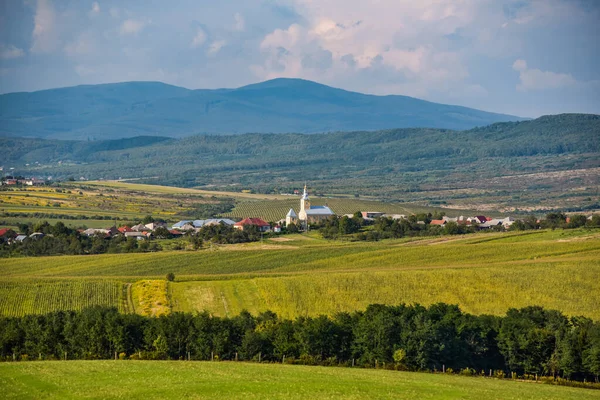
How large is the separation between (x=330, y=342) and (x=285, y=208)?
98.3 metres

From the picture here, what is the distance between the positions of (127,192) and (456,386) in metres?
151

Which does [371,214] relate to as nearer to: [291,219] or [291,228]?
[291,219]

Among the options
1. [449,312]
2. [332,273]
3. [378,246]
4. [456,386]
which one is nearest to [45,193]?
[378,246]

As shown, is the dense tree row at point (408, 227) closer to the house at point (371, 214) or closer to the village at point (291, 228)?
the village at point (291, 228)

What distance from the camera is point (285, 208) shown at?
458 feet

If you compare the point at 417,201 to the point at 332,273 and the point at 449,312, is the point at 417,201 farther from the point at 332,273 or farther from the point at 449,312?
the point at 449,312

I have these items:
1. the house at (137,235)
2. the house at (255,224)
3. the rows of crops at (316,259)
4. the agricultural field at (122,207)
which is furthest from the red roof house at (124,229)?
the rows of crops at (316,259)

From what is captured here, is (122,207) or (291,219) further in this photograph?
(122,207)

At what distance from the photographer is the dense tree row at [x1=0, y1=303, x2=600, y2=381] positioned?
40.3 m

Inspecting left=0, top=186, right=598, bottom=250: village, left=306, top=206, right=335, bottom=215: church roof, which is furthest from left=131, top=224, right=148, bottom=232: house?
left=306, top=206, right=335, bottom=215: church roof

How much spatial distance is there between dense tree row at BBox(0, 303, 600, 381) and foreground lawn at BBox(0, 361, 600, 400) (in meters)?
4.47

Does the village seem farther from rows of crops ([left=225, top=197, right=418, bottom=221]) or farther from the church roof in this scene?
rows of crops ([left=225, top=197, right=418, bottom=221])

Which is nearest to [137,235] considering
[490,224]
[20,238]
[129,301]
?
[20,238]

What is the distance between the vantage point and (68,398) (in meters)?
28.2
